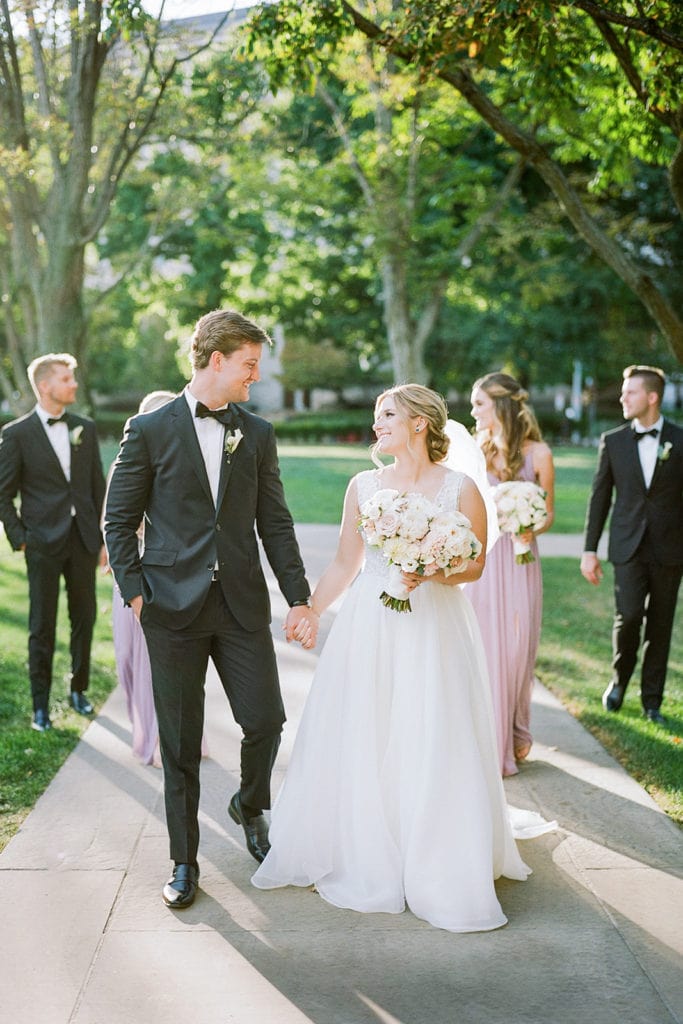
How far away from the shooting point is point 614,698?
7.66m

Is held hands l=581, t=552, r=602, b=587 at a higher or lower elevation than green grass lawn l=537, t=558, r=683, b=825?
higher

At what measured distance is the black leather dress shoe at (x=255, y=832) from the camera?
4.93 metres

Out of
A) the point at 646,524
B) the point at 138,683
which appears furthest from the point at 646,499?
the point at 138,683

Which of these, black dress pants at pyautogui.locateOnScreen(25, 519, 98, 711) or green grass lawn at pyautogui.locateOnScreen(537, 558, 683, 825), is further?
black dress pants at pyautogui.locateOnScreen(25, 519, 98, 711)

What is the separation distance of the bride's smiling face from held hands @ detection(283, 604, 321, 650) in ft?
2.65

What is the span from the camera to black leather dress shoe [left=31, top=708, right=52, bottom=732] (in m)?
7.08

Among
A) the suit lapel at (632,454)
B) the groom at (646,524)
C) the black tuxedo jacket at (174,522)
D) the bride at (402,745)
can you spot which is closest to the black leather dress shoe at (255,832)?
the bride at (402,745)

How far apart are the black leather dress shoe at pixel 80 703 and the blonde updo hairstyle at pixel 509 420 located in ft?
11.0

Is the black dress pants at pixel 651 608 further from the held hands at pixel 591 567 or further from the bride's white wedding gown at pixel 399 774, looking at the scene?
the bride's white wedding gown at pixel 399 774

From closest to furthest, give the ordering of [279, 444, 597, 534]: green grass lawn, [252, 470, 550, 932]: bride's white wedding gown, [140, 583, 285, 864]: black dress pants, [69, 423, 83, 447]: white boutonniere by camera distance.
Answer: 1. [252, 470, 550, 932]: bride's white wedding gown
2. [140, 583, 285, 864]: black dress pants
3. [69, 423, 83, 447]: white boutonniere
4. [279, 444, 597, 534]: green grass lawn

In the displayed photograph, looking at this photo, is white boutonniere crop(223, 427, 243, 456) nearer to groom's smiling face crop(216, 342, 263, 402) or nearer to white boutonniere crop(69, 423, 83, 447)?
groom's smiling face crop(216, 342, 263, 402)

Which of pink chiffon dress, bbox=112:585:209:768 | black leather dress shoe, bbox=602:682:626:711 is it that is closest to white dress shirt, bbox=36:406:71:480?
pink chiffon dress, bbox=112:585:209:768

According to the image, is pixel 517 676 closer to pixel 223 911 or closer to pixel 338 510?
pixel 223 911

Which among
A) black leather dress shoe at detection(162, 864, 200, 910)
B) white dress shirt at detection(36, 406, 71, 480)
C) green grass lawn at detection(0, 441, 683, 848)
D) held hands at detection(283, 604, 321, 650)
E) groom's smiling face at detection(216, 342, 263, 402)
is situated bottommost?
green grass lawn at detection(0, 441, 683, 848)
